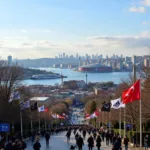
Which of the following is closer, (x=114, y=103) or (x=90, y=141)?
(x=90, y=141)

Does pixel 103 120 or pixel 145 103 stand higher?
pixel 145 103

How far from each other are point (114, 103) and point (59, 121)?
7116cm

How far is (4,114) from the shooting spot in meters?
44.9

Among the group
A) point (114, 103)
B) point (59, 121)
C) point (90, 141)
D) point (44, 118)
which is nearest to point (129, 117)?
point (114, 103)

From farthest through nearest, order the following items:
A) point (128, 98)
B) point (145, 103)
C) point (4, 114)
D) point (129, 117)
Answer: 1. point (129, 117)
2. point (4, 114)
3. point (145, 103)
4. point (128, 98)

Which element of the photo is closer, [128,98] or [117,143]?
[117,143]

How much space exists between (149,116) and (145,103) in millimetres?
1168

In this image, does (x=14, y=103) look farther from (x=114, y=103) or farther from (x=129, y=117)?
(x=114, y=103)

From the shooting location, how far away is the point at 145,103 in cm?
3481

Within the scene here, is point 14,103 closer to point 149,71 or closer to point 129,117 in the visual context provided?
point 129,117

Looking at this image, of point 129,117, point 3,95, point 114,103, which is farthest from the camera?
point 3,95

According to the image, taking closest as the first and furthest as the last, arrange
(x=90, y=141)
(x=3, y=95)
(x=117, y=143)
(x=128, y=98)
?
(x=117, y=143) < (x=128, y=98) < (x=90, y=141) < (x=3, y=95)

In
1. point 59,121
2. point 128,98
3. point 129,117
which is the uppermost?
point 128,98

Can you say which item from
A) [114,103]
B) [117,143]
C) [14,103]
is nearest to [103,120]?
[14,103]
